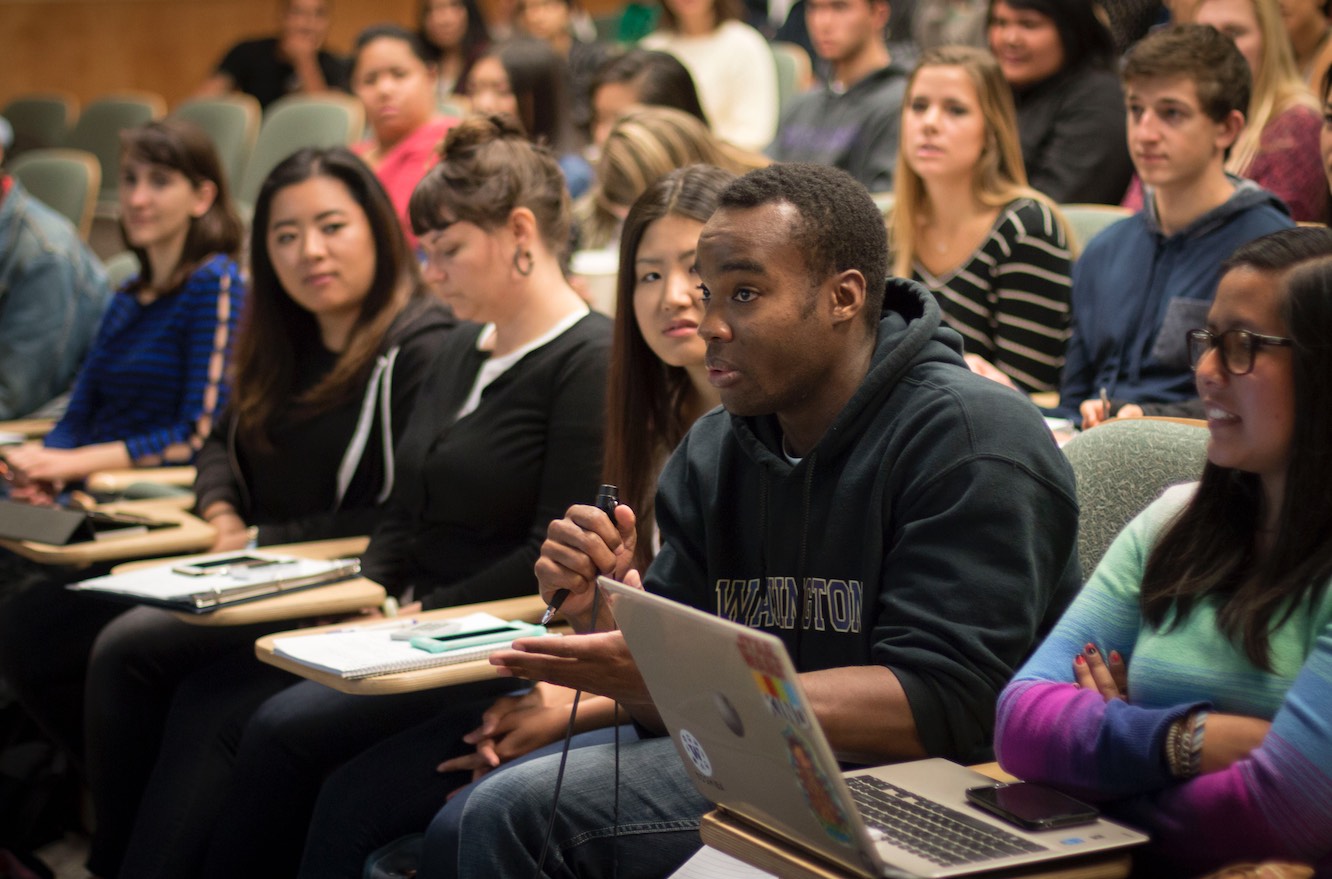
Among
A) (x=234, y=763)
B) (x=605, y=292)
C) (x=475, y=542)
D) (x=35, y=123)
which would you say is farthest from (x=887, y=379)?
(x=35, y=123)

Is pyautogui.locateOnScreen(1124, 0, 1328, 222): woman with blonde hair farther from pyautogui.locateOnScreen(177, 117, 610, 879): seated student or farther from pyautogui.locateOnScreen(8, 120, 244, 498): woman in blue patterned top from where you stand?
pyautogui.locateOnScreen(8, 120, 244, 498): woman in blue patterned top

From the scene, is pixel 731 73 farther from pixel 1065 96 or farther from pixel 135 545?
pixel 135 545

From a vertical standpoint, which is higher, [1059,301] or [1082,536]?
[1059,301]

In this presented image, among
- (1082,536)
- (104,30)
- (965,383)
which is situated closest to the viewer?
(965,383)

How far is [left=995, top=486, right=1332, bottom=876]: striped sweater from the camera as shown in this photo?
118 cm

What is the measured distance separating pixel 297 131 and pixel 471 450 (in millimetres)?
3509

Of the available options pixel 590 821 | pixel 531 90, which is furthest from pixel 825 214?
pixel 531 90

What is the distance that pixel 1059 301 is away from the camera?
2859 millimetres

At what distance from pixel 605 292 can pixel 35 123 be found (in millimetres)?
4581

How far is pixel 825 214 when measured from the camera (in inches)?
61.5

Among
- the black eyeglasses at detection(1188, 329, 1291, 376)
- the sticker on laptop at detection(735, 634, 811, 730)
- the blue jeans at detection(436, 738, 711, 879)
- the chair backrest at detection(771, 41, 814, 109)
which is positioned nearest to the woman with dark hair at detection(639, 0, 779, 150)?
the chair backrest at detection(771, 41, 814, 109)

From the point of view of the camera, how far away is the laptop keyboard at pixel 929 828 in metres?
1.17

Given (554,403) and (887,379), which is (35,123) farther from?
(887,379)

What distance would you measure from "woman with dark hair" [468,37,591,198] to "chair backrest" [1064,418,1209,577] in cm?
278
